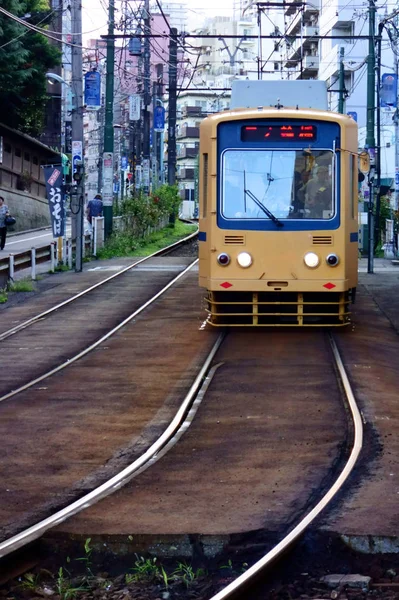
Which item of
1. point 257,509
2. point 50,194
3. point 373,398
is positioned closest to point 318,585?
point 257,509

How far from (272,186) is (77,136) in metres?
14.9

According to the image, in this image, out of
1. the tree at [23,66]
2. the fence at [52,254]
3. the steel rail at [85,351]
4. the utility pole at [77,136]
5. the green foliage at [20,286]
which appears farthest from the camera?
the tree at [23,66]

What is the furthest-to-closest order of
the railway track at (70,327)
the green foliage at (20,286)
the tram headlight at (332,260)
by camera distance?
the green foliage at (20,286), the tram headlight at (332,260), the railway track at (70,327)

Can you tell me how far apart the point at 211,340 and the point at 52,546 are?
943 cm

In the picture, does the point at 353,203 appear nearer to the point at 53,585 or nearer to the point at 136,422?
the point at 136,422

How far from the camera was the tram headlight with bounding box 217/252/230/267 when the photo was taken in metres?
15.9

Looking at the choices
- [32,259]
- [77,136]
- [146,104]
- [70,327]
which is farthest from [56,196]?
[146,104]

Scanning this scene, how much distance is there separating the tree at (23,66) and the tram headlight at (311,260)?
2811 cm

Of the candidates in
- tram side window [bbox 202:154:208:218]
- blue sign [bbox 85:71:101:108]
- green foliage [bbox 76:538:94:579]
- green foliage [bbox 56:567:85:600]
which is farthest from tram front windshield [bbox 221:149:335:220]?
blue sign [bbox 85:71:101:108]

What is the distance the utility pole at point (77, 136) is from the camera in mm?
28031

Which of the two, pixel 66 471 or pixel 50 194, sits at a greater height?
pixel 50 194

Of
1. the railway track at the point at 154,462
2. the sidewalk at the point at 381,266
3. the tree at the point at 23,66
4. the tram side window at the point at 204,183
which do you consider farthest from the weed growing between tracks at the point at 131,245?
the railway track at the point at 154,462

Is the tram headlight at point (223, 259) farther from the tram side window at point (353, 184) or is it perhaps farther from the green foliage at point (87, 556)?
the green foliage at point (87, 556)

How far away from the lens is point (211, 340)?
51.4ft
